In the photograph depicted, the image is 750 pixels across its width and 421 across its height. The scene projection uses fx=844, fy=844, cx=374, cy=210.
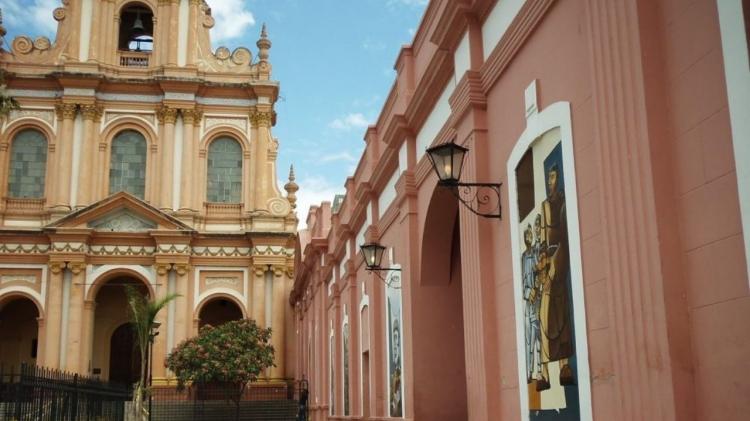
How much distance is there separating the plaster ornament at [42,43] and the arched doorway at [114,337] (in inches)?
428

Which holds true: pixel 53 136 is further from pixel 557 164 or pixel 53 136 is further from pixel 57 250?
pixel 557 164

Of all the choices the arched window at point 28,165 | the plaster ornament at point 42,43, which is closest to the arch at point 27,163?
the arched window at point 28,165

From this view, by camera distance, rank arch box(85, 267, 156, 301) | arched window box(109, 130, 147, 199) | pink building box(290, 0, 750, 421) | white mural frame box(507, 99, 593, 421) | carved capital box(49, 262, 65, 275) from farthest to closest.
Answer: arched window box(109, 130, 147, 199), arch box(85, 267, 156, 301), carved capital box(49, 262, 65, 275), white mural frame box(507, 99, 593, 421), pink building box(290, 0, 750, 421)

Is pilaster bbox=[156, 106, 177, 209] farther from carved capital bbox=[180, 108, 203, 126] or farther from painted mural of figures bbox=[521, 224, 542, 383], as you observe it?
painted mural of figures bbox=[521, 224, 542, 383]

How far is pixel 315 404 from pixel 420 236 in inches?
665

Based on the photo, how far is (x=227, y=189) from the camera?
37.6 meters

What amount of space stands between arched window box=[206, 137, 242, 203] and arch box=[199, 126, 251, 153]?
188mm

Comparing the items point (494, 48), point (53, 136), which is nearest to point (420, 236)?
point (494, 48)

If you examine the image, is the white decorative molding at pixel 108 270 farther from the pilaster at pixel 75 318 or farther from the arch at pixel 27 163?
the arch at pixel 27 163

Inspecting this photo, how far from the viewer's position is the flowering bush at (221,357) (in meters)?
29.6

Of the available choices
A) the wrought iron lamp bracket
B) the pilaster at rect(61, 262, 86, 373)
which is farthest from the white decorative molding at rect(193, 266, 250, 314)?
the wrought iron lamp bracket

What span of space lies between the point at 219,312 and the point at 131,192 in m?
7.00

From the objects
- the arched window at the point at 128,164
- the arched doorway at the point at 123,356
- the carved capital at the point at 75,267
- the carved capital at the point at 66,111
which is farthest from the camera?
the arched doorway at the point at 123,356

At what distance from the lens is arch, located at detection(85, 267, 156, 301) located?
114 feet
